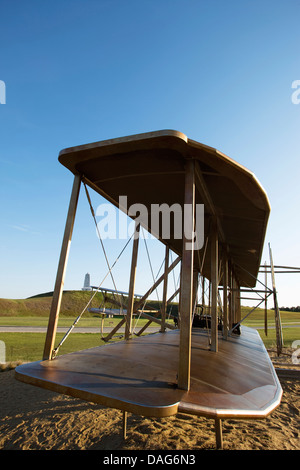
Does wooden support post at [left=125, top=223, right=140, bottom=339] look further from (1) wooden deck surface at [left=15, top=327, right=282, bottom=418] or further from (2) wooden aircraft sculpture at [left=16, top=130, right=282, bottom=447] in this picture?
(1) wooden deck surface at [left=15, top=327, right=282, bottom=418]

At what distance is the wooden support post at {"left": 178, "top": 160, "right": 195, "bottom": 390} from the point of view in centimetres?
288

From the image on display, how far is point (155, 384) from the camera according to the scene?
2949 mm

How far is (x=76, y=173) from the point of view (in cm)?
459

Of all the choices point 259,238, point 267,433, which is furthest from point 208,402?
point 259,238

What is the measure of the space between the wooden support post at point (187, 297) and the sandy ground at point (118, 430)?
356 centimetres

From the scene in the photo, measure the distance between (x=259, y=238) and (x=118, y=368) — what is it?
5525 millimetres

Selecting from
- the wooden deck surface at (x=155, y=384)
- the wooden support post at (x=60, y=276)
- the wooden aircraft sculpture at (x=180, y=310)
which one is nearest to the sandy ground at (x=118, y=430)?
the wooden aircraft sculpture at (x=180, y=310)

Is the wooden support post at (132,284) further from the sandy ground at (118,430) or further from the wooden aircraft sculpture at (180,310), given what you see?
the sandy ground at (118,430)

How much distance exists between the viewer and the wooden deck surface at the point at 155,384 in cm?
234

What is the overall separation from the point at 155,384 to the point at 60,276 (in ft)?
7.01

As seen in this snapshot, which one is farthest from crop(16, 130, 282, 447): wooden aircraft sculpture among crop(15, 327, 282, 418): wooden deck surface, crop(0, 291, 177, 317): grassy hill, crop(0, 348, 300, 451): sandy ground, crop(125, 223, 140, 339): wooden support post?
crop(0, 291, 177, 317): grassy hill

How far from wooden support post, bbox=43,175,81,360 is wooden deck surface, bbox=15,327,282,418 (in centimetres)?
29

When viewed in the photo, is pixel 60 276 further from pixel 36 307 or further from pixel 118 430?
pixel 36 307
